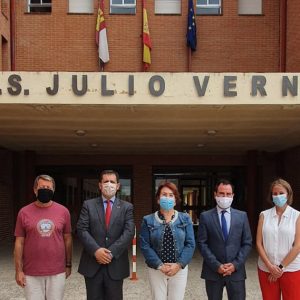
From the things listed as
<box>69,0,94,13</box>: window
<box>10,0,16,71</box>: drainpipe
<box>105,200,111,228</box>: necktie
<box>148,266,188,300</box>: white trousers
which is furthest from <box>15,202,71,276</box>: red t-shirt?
<box>69,0,94,13</box>: window

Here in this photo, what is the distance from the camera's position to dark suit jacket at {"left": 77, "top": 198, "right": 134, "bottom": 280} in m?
4.84

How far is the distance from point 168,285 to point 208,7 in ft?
42.7

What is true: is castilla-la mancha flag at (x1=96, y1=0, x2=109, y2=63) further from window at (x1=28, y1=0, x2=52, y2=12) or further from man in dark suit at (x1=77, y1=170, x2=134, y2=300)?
man in dark suit at (x1=77, y1=170, x2=134, y2=300)

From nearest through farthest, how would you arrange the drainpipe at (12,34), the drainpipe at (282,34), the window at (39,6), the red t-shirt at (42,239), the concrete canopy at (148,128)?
the red t-shirt at (42,239), the concrete canopy at (148,128), the drainpipe at (282,34), the drainpipe at (12,34), the window at (39,6)

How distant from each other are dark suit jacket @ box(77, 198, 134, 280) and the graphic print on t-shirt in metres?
0.30

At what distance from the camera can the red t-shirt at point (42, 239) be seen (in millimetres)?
4746

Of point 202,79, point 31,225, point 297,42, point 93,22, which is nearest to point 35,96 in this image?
point 202,79

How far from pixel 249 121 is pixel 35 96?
4.54m

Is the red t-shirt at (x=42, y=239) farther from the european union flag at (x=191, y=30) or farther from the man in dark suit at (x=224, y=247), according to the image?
the european union flag at (x=191, y=30)

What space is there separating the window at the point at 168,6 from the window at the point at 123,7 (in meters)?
0.82

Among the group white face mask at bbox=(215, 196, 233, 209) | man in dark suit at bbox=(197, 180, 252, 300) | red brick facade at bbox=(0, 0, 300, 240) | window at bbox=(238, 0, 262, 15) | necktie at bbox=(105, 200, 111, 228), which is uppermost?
window at bbox=(238, 0, 262, 15)

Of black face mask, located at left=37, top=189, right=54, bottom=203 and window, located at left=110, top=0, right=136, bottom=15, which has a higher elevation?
window, located at left=110, top=0, right=136, bottom=15

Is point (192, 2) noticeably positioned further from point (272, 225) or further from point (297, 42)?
point (272, 225)

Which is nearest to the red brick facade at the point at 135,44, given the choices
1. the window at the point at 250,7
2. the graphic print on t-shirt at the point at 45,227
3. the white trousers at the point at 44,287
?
the window at the point at 250,7
